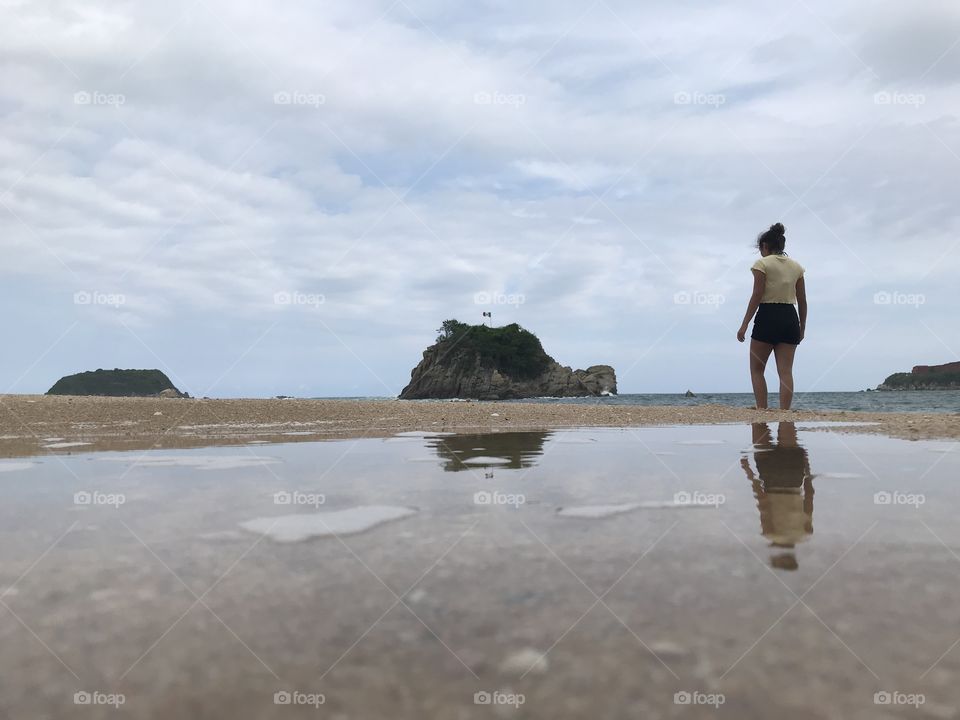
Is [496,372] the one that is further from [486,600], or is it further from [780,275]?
[486,600]

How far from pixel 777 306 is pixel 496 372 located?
75.8 m

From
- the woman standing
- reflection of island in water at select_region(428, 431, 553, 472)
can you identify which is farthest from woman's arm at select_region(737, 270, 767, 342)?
reflection of island in water at select_region(428, 431, 553, 472)

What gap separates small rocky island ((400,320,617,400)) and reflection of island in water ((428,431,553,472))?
74.4 metres

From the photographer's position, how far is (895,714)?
108cm

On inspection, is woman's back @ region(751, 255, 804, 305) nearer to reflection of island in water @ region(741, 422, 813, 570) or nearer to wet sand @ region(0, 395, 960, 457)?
wet sand @ region(0, 395, 960, 457)

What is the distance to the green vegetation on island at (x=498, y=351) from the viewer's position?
8638cm

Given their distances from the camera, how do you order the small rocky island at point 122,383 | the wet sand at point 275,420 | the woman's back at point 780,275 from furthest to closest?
1. the small rocky island at point 122,383
2. the woman's back at point 780,275
3. the wet sand at point 275,420

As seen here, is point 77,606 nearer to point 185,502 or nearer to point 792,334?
point 185,502

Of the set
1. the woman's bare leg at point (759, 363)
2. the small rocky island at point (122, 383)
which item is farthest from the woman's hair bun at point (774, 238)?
the small rocky island at point (122, 383)

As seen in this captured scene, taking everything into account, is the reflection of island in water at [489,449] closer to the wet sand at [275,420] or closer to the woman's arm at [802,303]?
the wet sand at [275,420]

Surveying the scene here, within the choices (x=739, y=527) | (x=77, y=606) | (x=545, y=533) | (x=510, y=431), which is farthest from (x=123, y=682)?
(x=510, y=431)

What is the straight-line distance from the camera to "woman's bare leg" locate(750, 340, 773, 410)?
9336mm

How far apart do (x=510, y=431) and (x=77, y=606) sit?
212 inches

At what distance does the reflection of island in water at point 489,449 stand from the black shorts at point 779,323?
453 cm
